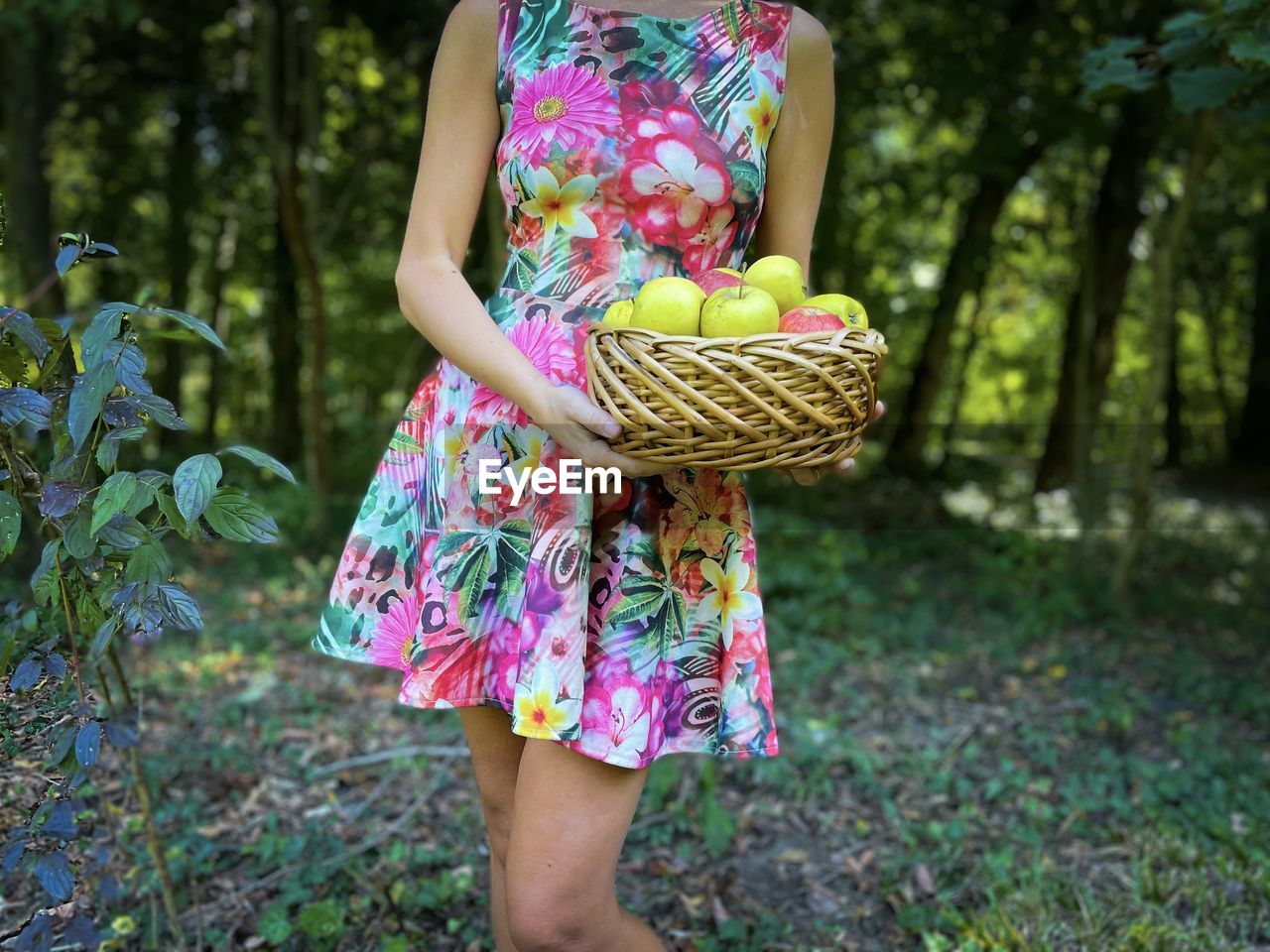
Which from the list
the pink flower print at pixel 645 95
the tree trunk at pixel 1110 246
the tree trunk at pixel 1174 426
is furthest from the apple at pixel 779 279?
the tree trunk at pixel 1174 426

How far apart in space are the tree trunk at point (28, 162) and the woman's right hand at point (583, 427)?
5.23 meters

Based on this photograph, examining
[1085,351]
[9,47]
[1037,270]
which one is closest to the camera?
[9,47]

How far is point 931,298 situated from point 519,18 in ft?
24.2

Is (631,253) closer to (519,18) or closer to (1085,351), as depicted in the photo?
(519,18)

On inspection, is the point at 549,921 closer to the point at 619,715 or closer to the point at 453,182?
the point at 619,715

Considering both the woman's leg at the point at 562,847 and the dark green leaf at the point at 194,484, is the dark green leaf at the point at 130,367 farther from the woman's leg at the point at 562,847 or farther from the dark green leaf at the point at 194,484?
the woman's leg at the point at 562,847

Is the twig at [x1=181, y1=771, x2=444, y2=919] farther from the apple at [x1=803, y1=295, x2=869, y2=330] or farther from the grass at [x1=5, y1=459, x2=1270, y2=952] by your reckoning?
the apple at [x1=803, y1=295, x2=869, y2=330]

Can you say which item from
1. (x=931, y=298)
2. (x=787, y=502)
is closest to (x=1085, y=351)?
(x=931, y=298)

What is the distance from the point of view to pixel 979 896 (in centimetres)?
260

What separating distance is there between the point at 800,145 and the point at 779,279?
1.18 ft

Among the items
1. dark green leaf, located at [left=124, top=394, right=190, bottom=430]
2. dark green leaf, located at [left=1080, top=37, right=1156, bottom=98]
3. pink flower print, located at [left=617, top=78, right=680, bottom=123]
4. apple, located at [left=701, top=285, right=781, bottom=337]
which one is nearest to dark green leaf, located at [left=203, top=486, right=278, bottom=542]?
dark green leaf, located at [left=124, top=394, right=190, bottom=430]

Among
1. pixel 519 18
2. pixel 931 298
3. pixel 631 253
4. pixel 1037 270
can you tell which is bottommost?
pixel 631 253

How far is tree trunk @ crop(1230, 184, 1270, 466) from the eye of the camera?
1052 cm

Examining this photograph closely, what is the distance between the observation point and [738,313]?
130cm
